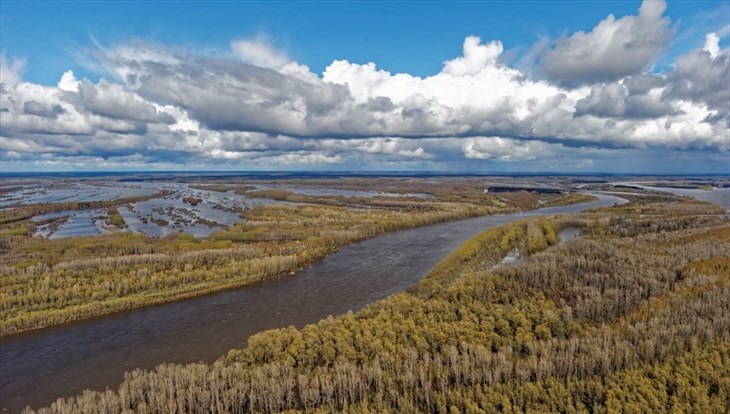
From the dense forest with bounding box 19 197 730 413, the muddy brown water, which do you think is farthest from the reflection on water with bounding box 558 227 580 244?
the dense forest with bounding box 19 197 730 413

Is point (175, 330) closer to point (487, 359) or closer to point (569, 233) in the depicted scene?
point (487, 359)

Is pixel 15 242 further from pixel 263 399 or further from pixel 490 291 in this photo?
pixel 490 291

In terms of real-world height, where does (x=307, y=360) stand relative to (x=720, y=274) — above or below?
below

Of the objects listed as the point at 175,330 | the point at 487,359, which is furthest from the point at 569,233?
the point at 175,330

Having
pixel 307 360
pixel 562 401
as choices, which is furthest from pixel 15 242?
pixel 562 401

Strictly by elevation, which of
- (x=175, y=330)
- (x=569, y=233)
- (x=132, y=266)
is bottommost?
(x=175, y=330)
